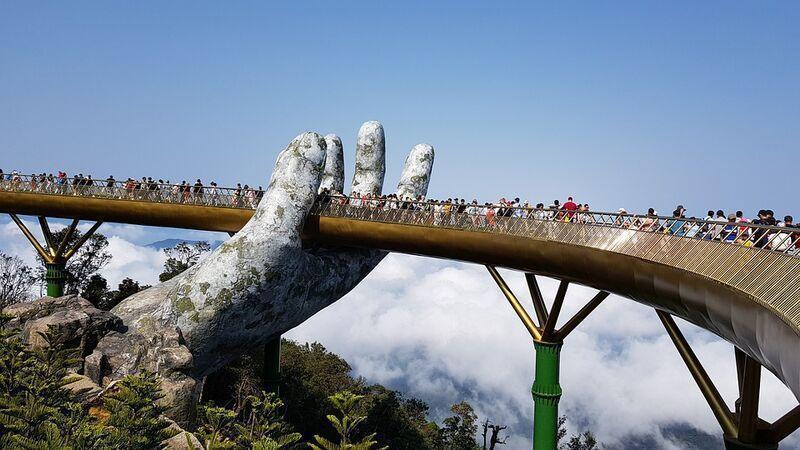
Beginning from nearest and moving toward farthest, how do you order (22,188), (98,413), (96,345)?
1. (98,413)
2. (96,345)
3. (22,188)

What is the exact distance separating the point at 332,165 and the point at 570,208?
580 inches

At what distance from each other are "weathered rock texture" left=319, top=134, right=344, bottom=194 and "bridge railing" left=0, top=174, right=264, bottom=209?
3963mm

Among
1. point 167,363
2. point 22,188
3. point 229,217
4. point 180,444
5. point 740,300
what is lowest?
point 180,444

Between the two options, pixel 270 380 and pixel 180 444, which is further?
pixel 270 380

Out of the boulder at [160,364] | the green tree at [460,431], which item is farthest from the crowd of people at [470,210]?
the green tree at [460,431]

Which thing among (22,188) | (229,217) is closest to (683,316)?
(229,217)

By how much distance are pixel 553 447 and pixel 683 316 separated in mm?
7680

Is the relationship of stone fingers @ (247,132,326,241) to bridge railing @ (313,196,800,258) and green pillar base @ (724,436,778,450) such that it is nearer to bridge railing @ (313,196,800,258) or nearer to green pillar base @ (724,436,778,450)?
bridge railing @ (313,196,800,258)

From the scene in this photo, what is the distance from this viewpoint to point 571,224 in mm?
20250

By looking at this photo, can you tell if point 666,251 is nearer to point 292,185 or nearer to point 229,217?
point 292,185

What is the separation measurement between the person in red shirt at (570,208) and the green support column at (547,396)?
406 cm

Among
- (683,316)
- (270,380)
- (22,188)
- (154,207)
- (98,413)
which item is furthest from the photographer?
(22,188)

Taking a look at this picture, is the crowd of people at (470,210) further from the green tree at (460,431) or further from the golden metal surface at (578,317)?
the green tree at (460,431)

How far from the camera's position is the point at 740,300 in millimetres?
12508
